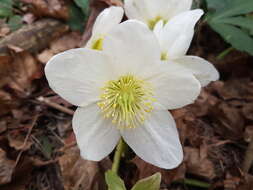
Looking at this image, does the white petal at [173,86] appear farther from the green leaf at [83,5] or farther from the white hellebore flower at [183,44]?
the green leaf at [83,5]

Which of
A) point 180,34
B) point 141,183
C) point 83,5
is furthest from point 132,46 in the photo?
point 83,5

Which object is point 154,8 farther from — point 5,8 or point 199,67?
point 5,8

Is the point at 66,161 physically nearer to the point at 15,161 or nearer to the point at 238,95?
the point at 15,161

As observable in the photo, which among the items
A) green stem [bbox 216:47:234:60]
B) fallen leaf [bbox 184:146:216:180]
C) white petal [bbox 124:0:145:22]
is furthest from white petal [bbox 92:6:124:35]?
green stem [bbox 216:47:234:60]

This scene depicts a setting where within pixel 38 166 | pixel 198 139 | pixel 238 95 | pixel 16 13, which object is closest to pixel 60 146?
pixel 38 166

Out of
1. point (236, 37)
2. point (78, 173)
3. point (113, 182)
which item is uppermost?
point (236, 37)

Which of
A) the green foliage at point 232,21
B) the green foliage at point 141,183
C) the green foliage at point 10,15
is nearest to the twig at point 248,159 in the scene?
the green foliage at point 232,21
